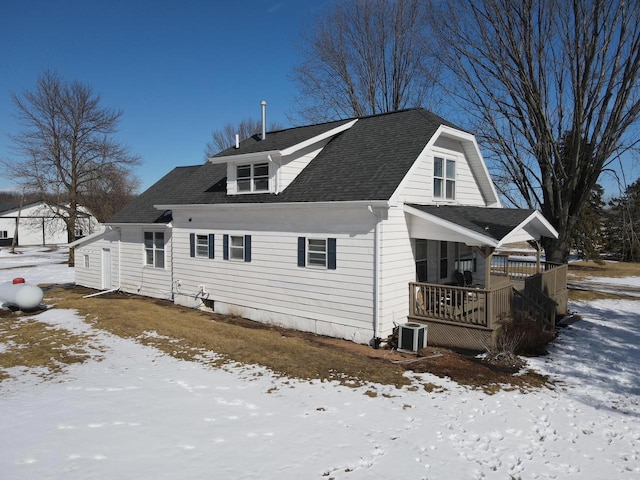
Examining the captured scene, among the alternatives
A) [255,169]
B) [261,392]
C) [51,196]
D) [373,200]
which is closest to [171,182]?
[255,169]

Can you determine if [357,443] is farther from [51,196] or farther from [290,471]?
[51,196]

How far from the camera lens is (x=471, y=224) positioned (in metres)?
11.6

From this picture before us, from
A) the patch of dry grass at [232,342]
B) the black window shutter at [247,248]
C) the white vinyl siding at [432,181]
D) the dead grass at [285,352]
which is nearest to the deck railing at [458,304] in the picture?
the dead grass at [285,352]

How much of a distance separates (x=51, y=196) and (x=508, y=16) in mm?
36401

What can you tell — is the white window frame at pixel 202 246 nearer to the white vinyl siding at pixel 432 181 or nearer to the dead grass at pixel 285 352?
the dead grass at pixel 285 352

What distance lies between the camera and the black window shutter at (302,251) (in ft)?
41.7

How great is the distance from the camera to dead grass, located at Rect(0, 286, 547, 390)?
901 cm

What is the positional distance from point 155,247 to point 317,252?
8.91 meters

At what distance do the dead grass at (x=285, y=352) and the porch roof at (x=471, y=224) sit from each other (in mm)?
2913

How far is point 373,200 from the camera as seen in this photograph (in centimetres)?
1093

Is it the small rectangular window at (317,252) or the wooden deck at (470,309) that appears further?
the small rectangular window at (317,252)

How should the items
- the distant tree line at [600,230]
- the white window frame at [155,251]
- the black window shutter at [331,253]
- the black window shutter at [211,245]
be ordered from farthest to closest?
the distant tree line at [600,230], the white window frame at [155,251], the black window shutter at [211,245], the black window shutter at [331,253]

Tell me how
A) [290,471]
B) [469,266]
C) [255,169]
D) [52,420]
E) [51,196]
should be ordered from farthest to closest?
[51,196]
[469,266]
[255,169]
[52,420]
[290,471]

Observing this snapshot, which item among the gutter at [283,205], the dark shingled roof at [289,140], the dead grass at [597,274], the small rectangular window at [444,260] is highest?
the dark shingled roof at [289,140]
